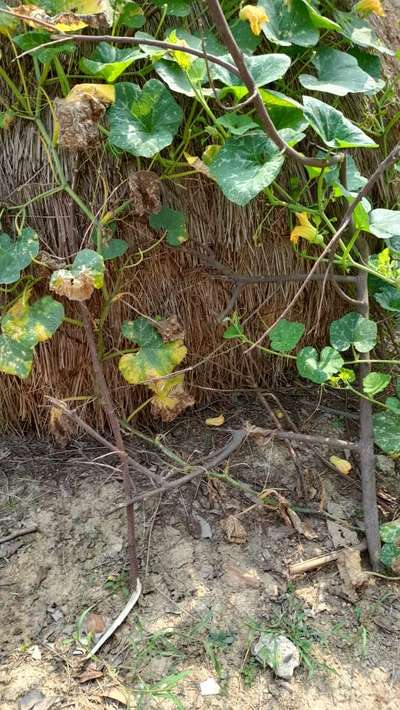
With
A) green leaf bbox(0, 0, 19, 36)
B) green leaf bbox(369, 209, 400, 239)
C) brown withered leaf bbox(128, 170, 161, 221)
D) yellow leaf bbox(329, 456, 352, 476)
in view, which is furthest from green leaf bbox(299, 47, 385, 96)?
yellow leaf bbox(329, 456, 352, 476)

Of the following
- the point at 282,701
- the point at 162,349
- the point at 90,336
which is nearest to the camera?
the point at 282,701

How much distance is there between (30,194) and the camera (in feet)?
4.13

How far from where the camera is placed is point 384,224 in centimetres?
119

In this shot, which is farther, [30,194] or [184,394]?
[184,394]

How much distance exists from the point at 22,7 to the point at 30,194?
0.34 m

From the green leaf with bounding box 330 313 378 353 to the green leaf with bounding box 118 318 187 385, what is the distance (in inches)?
13.0

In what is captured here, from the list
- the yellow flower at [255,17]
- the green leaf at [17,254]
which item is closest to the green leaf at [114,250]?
the green leaf at [17,254]

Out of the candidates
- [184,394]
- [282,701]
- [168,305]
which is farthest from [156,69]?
[282,701]

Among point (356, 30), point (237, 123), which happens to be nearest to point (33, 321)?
point (237, 123)

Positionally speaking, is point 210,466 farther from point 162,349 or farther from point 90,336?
point 90,336

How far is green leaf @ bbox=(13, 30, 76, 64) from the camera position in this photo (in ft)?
3.64

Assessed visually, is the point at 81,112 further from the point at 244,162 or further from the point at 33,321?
the point at 33,321

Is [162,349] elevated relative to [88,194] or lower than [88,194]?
lower

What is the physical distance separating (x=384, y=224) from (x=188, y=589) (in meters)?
0.83
